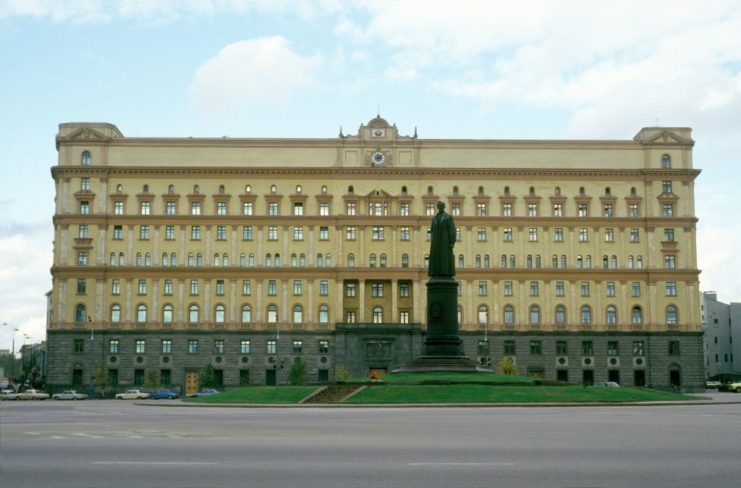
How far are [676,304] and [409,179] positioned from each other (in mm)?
35807

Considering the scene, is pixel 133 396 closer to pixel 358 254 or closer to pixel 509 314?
pixel 358 254

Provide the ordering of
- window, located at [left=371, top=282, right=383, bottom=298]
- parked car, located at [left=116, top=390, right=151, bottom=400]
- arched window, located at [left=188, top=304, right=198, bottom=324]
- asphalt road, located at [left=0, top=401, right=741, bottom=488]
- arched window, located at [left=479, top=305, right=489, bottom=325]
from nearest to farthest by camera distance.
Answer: asphalt road, located at [left=0, top=401, right=741, bottom=488], parked car, located at [left=116, top=390, right=151, bottom=400], arched window, located at [left=188, top=304, right=198, bottom=324], arched window, located at [left=479, top=305, right=489, bottom=325], window, located at [left=371, top=282, right=383, bottom=298]

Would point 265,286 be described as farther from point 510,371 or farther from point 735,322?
point 735,322

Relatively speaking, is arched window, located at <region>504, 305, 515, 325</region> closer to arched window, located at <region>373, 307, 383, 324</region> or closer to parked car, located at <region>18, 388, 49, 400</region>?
arched window, located at <region>373, 307, 383, 324</region>

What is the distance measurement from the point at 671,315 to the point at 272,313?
4837cm

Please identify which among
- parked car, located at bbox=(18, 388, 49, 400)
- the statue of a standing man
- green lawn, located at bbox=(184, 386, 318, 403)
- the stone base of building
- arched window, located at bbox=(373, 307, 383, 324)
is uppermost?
the statue of a standing man

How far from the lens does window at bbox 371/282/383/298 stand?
376ft

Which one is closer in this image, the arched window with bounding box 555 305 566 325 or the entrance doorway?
the entrance doorway

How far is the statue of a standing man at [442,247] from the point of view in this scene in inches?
2429

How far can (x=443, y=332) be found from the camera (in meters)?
61.7

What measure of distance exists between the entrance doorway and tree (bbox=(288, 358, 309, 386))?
38.2 feet

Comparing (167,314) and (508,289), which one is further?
(508,289)

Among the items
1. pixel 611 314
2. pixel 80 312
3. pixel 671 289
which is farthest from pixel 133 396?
pixel 671 289

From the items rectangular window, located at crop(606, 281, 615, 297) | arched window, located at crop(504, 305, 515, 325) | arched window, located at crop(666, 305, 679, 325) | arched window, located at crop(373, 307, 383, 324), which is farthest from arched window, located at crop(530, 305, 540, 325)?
arched window, located at crop(373, 307, 383, 324)
